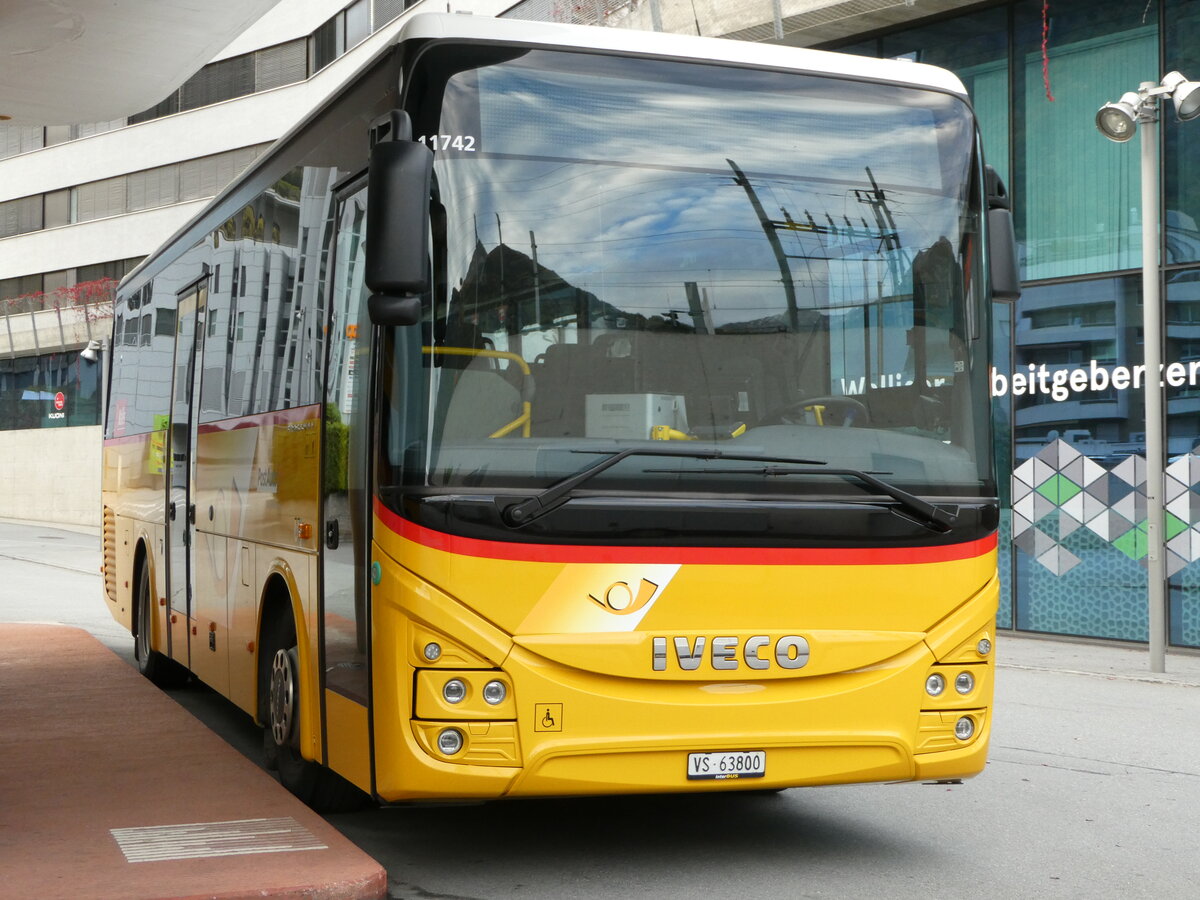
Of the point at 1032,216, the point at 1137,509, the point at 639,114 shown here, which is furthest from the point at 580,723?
the point at 1032,216

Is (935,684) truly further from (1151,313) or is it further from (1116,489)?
(1116,489)

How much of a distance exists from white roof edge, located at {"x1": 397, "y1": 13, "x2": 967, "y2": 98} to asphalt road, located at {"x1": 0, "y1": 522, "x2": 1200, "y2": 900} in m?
3.33

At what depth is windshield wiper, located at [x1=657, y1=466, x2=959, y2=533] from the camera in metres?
6.08

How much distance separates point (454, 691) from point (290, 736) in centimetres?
201

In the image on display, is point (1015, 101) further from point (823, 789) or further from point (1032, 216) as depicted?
point (823, 789)

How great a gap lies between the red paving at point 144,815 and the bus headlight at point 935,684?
2315 mm

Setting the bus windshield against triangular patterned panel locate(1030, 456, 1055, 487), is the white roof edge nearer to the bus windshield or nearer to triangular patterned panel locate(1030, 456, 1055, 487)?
the bus windshield

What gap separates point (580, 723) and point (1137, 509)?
1217 cm

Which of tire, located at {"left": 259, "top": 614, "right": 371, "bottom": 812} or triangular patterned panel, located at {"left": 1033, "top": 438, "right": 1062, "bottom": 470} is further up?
triangular patterned panel, located at {"left": 1033, "top": 438, "right": 1062, "bottom": 470}

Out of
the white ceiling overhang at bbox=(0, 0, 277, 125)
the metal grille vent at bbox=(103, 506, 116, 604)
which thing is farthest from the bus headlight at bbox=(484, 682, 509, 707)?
the metal grille vent at bbox=(103, 506, 116, 604)

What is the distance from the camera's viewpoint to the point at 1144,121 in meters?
14.2

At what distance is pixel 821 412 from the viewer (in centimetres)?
618

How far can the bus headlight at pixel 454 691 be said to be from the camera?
574 centimetres

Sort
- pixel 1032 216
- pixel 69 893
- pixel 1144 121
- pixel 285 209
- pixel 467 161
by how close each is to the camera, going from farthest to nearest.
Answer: pixel 1032 216 < pixel 1144 121 < pixel 285 209 < pixel 467 161 < pixel 69 893
